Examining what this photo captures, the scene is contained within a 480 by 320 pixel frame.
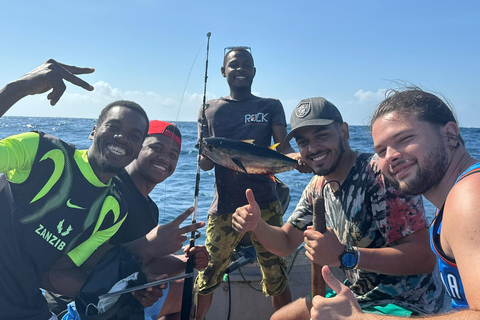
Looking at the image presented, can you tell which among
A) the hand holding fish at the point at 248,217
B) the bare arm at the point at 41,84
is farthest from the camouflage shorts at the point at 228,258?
the bare arm at the point at 41,84

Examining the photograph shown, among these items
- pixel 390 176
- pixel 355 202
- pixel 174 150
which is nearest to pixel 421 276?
pixel 355 202

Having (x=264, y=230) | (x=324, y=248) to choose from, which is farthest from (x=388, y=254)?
(x=264, y=230)

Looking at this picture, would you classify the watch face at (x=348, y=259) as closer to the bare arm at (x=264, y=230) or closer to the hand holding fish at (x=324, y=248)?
the hand holding fish at (x=324, y=248)

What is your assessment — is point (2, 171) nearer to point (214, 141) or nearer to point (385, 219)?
point (214, 141)

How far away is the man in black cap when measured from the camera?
8.87 feet

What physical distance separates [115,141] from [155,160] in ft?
1.99

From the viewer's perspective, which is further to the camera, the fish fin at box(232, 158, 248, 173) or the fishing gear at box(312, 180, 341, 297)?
the fish fin at box(232, 158, 248, 173)

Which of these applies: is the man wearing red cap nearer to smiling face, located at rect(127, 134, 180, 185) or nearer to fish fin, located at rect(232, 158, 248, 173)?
smiling face, located at rect(127, 134, 180, 185)

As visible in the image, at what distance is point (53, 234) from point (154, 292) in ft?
3.08

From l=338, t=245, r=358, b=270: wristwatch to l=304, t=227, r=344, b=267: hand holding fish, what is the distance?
3cm

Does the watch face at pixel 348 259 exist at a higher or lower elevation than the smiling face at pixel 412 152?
lower

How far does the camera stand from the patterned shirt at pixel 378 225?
2.73 m

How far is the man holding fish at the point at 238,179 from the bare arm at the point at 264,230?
808mm

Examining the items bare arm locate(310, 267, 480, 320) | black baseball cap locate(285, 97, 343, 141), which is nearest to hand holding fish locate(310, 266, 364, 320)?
bare arm locate(310, 267, 480, 320)
